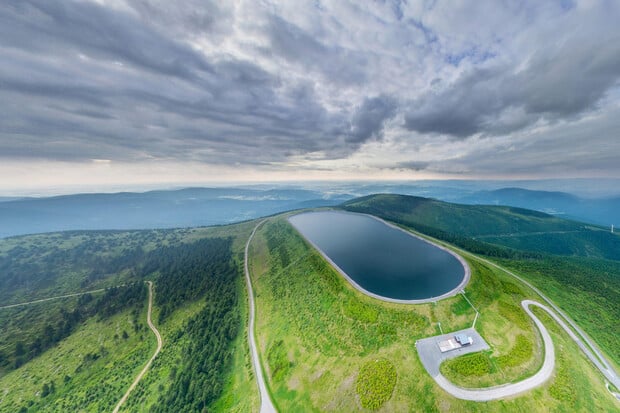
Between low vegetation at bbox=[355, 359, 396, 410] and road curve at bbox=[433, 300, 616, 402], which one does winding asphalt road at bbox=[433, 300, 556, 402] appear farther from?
low vegetation at bbox=[355, 359, 396, 410]

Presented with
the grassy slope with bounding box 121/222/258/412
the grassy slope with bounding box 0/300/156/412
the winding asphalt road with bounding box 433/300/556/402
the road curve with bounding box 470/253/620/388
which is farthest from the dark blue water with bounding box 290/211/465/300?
the grassy slope with bounding box 0/300/156/412

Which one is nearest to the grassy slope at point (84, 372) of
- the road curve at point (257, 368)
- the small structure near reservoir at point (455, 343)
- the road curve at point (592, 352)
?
the road curve at point (257, 368)

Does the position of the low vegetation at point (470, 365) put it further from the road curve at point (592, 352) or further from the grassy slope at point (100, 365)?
the grassy slope at point (100, 365)

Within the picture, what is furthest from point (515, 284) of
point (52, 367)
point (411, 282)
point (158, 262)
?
point (158, 262)

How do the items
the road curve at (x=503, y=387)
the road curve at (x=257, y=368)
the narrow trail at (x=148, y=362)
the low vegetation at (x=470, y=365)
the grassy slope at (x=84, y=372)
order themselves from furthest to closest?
the grassy slope at (x=84, y=372)
the narrow trail at (x=148, y=362)
the road curve at (x=257, y=368)
the low vegetation at (x=470, y=365)
the road curve at (x=503, y=387)

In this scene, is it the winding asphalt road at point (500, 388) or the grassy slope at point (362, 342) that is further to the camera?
the grassy slope at point (362, 342)

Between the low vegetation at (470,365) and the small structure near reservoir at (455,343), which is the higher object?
the small structure near reservoir at (455,343)

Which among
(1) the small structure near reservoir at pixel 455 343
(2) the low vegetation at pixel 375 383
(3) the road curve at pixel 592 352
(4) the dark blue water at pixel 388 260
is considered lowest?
(3) the road curve at pixel 592 352

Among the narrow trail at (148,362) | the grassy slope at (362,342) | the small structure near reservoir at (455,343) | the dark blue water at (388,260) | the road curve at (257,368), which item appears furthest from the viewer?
the dark blue water at (388,260)
